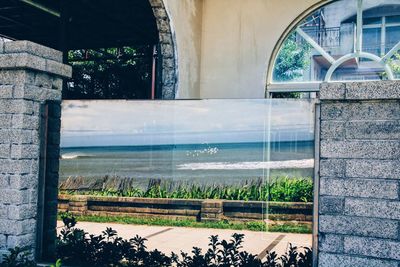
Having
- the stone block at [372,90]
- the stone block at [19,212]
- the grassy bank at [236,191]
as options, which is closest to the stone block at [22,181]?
the stone block at [19,212]

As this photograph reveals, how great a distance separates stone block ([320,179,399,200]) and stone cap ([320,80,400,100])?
2.28 feet

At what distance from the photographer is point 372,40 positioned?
7.73m

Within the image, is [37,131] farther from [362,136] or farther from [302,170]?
[362,136]

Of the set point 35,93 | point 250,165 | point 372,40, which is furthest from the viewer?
point 372,40

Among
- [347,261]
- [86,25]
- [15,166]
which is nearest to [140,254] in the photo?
[15,166]

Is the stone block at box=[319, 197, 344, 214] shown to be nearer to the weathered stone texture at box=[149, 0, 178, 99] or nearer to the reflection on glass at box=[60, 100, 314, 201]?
the reflection on glass at box=[60, 100, 314, 201]

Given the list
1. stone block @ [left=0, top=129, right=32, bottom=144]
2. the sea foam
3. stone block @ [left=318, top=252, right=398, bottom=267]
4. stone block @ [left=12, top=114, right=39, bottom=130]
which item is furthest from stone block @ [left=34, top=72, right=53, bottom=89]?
stone block @ [left=318, top=252, right=398, bottom=267]

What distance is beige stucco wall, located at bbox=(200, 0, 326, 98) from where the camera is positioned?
8.09 m

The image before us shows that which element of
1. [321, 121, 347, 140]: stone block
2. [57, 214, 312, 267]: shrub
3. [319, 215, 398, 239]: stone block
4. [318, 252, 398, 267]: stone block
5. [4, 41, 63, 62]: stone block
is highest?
[4, 41, 63, 62]: stone block

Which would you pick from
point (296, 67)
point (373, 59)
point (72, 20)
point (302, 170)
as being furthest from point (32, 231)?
point (72, 20)

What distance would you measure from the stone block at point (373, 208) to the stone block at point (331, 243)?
0.78 feet

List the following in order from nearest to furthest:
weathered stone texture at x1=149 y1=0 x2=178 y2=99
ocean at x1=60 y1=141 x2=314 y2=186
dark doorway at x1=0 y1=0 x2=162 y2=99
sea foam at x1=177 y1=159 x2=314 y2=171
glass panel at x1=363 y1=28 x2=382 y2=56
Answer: sea foam at x1=177 y1=159 x2=314 y2=171 → ocean at x1=60 y1=141 x2=314 y2=186 → weathered stone texture at x1=149 y1=0 x2=178 y2=99 → glass panel at x1=363 y1=28 x2=382 y2=56 → dark doorway at x1=0 y1=0 x2=162 y2=99

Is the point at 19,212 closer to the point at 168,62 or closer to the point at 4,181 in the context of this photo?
the point at 4,181

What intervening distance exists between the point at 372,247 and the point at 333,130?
3.33 ft
